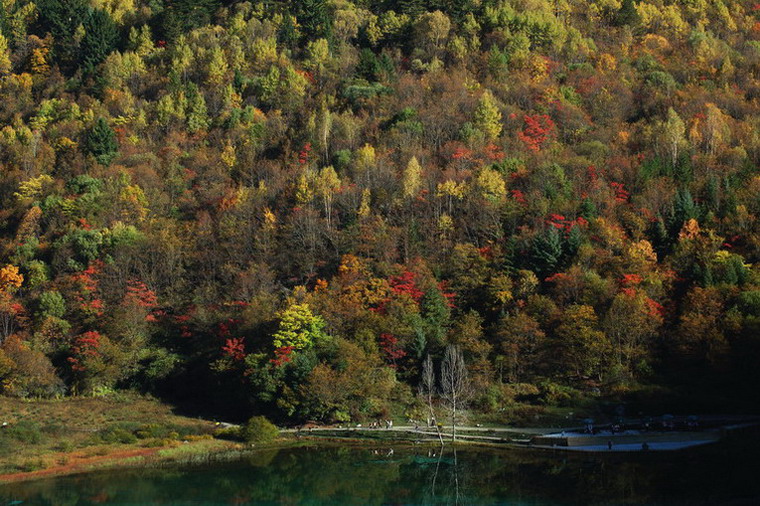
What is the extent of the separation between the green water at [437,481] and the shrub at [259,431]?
448 cm

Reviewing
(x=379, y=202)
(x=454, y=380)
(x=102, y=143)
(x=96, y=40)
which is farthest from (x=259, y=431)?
(x=96, y=40)

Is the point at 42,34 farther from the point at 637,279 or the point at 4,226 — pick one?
the point at 637,279

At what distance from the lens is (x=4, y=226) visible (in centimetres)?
10412

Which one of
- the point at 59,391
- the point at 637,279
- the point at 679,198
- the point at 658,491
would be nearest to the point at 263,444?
the point at 59,391

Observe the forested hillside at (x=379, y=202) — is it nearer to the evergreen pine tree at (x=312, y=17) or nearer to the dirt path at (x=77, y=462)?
the evergreen pine tree at (x=312, y=17)

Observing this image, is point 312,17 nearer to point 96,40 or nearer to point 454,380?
point 96,40

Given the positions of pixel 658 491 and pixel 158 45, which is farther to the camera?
pixel 158 45

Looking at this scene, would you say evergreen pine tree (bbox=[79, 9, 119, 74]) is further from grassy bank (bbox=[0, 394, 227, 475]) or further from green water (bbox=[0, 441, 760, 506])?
green water (bbox=[0, 441, 760, 506])

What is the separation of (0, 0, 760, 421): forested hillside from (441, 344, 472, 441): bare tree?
164 centimetres

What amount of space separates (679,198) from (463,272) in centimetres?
2280

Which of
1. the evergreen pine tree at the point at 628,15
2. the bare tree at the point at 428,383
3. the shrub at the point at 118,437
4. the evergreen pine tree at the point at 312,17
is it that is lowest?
the shrub at the point at 118,437

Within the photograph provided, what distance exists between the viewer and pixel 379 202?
96.5 meters

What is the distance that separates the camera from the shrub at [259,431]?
63656 mm

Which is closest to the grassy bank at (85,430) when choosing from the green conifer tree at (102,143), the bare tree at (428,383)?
the bare tree at (428,383)
